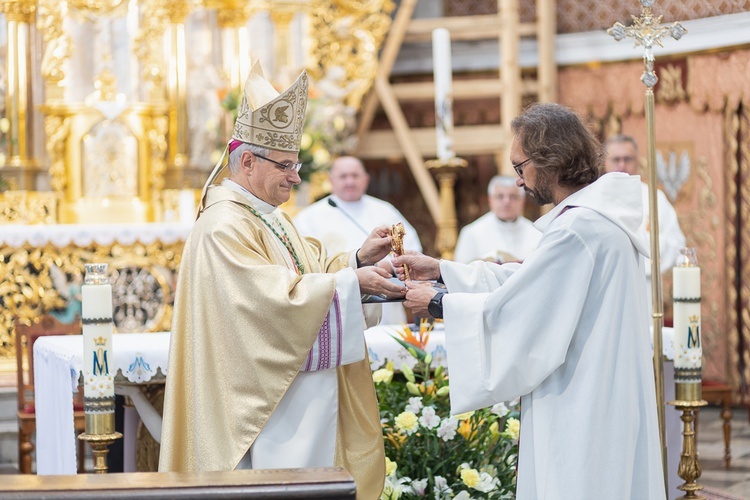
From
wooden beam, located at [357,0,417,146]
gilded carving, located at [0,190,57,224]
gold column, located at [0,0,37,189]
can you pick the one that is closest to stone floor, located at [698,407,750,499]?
wooden beam, located at [357,0,417,146]

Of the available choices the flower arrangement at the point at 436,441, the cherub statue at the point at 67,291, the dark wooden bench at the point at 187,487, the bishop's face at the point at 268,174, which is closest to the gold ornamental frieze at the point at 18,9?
the cherub statue at the point at 67,291

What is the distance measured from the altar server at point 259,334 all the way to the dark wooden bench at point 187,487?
0.78 meters

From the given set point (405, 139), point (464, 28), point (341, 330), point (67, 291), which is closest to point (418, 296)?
point (341, 330)

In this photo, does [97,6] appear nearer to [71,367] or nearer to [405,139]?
[405,139]

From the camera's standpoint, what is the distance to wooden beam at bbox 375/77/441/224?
307 inches

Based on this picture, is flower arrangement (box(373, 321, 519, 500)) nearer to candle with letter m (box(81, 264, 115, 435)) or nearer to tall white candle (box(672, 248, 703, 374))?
tall white candle (box(672, 248, 703, 374))

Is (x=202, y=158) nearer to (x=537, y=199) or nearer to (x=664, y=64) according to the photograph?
(x=664, y=64)

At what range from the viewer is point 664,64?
7.71m

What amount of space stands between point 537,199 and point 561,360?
1.51 ft

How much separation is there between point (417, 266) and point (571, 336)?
62 cm

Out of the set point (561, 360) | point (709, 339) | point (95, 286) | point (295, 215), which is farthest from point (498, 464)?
point (709, 339)

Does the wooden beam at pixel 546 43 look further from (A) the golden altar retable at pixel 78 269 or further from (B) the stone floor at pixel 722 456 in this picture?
(A) the golden altar retable at pixel 78 269

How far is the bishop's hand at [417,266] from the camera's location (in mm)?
3314

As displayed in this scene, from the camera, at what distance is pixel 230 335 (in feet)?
10.1
